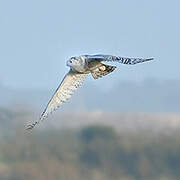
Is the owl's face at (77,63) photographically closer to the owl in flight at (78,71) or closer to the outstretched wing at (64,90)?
the owl in flight at (78,71)

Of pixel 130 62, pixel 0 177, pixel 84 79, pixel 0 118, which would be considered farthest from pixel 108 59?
pixel 0 177

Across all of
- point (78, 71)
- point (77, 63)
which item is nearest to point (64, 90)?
point (78, 71)

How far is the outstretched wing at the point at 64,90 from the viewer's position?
9.48 meters

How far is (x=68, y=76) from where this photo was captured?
9523 mm

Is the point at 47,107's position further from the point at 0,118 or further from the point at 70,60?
the point at 0,118

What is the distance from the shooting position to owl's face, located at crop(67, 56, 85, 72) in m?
8.80

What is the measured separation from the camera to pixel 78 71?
8977 mm

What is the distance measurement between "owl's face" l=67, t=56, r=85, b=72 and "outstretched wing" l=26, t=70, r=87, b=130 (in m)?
0.52

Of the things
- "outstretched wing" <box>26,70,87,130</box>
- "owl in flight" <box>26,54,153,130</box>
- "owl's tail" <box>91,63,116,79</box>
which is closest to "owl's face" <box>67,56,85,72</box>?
"owl in flight" <box>26,54,153,130</box>

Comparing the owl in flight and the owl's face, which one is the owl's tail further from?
the owl's face

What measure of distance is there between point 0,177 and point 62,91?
1073 cm

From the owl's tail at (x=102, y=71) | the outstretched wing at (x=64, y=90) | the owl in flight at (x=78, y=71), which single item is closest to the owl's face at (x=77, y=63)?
the owl in flight at (x=78, y=71)

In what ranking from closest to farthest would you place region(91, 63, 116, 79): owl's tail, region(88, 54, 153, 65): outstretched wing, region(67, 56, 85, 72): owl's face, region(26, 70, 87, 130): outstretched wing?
region(88, 54, 153, 65): outstretched wing
region(67, 56, 85, 72): owl's face
region(91, 63, 116, 79): owl's tail
region(26, 70, 87, 130): outstretched wing

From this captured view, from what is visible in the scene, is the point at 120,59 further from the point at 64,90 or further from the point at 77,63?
the point at 64,90
